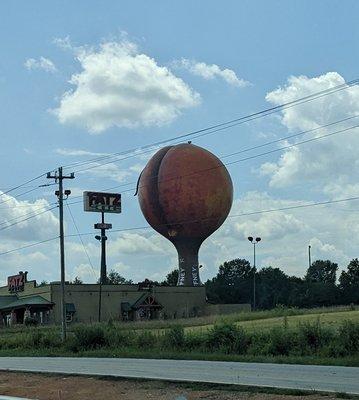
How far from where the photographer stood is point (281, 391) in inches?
531

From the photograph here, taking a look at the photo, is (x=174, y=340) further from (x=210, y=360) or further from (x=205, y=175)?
(x=205, y=175)

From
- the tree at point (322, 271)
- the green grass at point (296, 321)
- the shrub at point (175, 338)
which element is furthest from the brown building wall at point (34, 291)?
the tree at point (322, 271)

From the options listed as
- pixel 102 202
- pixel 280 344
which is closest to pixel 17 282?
pixel 102 202

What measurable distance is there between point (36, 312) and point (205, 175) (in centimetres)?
2813

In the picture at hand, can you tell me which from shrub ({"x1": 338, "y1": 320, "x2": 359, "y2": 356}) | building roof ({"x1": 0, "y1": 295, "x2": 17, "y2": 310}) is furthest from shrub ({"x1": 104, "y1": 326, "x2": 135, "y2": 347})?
building roof ({"x1": 0, "y1": 295, "x2": 17, "y2": 310})

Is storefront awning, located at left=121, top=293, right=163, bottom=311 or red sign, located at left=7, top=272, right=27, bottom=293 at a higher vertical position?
red sign, located at left=7, top=272, right=27, bottom=293

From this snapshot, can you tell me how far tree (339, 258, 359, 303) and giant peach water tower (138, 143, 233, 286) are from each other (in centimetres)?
4269

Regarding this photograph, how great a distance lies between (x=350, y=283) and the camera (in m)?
136

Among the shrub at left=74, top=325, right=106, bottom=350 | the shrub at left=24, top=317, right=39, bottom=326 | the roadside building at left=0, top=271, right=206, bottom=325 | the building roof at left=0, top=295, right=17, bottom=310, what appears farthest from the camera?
the building roof at left=0, top=295, right=17, bottom=310

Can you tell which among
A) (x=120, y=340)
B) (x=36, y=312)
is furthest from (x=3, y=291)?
(x=120, y=340)

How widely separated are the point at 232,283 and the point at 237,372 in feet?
453

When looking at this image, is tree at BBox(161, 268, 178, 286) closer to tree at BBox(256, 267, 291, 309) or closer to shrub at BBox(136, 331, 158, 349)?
tree at BBox(256, 267, 291, 309)

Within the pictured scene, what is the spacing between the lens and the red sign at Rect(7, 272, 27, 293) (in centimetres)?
9569

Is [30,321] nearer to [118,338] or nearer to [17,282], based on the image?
[17,282]
